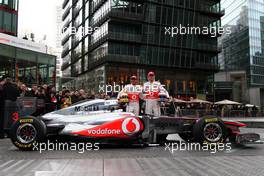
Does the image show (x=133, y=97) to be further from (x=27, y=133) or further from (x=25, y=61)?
(x=25, y=61)

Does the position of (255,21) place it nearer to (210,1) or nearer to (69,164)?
(210,1)

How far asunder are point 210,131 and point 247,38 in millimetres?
72588

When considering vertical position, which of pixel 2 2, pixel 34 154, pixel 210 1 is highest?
pixel 210 1

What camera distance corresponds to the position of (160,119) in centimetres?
765

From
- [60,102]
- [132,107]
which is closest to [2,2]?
[60,102]

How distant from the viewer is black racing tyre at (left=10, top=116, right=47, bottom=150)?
279 inches

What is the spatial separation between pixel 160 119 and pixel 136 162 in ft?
7.45

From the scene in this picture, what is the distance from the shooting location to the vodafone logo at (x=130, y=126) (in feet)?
24.1

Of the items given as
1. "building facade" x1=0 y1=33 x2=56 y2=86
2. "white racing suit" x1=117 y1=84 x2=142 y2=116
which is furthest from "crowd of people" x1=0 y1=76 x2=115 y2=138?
"building facade" x1=0 y1=33 x2=56 y2=86

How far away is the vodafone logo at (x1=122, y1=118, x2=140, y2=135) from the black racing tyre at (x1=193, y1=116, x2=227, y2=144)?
59.2 inches

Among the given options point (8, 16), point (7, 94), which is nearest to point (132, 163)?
point (7, 94)

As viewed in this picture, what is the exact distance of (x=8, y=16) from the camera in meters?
41.1

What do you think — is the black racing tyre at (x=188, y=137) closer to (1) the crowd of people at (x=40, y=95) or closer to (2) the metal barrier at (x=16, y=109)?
(1) the crowd of people at (x=40, y=95)

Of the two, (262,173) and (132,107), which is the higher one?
(132,107)
